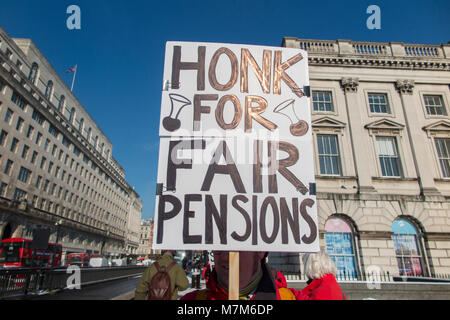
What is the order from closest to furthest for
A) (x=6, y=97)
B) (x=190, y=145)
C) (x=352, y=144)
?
1. (x=190, y=145)
2. (x=352, y=144)
3. (x=6, y=97)

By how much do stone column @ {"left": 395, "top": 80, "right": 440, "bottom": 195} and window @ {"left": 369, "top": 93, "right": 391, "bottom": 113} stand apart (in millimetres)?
1018

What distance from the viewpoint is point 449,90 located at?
736 inches

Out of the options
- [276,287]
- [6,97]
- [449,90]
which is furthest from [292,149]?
[6,97]

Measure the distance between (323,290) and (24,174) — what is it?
160 ft

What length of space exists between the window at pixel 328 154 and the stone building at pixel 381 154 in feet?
0.21

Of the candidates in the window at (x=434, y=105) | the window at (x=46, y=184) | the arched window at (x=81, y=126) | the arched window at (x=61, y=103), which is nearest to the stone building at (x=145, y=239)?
the arched window at (x=81, y=126)

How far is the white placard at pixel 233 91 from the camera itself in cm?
268

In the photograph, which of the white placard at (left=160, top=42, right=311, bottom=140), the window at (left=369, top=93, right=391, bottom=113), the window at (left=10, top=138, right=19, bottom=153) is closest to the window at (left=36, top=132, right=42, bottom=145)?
the window at (left=10, top=138, right=19, bottom=153)

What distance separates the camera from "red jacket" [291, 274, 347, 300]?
2.99m

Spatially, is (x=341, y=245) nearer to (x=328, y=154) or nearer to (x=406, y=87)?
(x=328, y=154)

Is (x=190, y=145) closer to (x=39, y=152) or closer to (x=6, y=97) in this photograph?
(x=6, y=97)

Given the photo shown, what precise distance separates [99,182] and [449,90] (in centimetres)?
7387
